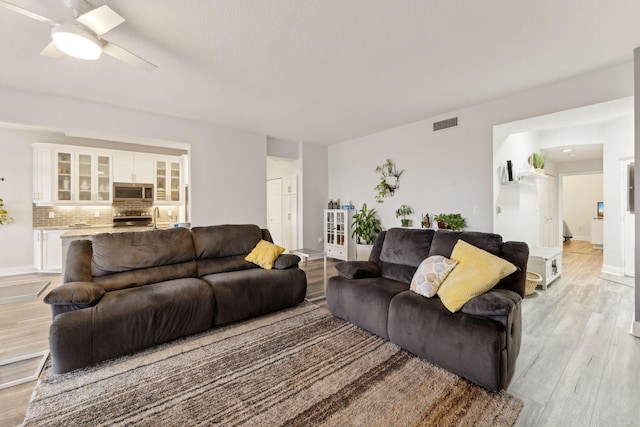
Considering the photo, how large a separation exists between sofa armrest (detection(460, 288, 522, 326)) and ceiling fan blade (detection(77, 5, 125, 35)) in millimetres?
3108

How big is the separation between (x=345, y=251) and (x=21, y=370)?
16.2 ft

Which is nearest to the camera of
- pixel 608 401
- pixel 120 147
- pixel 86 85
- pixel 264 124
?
pixel 608 401

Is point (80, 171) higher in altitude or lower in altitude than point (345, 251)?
higher

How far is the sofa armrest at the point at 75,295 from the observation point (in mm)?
2066

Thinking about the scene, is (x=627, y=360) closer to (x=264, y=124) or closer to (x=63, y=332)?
(x=63, y=332)

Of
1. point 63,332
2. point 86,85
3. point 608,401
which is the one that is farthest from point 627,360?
point 86,85

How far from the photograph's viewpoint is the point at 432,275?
7.75 feet

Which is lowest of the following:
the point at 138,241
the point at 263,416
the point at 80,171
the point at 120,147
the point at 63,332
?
the point at 263,416

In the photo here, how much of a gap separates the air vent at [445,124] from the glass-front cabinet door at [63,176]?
21.9 feet

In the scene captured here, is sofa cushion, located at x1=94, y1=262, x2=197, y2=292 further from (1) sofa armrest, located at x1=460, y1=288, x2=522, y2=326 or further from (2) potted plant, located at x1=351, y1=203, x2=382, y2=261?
(2) potted plant, located at x1=351, y1=203, x2=382, y2=261

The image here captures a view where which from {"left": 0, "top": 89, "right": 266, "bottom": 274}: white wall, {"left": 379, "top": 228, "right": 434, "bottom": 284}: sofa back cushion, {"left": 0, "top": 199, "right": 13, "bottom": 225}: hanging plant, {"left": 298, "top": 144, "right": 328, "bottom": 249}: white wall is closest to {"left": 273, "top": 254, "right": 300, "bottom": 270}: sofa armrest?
{"left": 379, "top": 228, "right": 434, "bottom": 284}: sofa back cushion

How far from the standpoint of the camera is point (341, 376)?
6.53 feet

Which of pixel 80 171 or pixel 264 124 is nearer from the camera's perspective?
pixel 264 124

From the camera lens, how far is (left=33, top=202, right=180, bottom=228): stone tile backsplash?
16.9 feet
